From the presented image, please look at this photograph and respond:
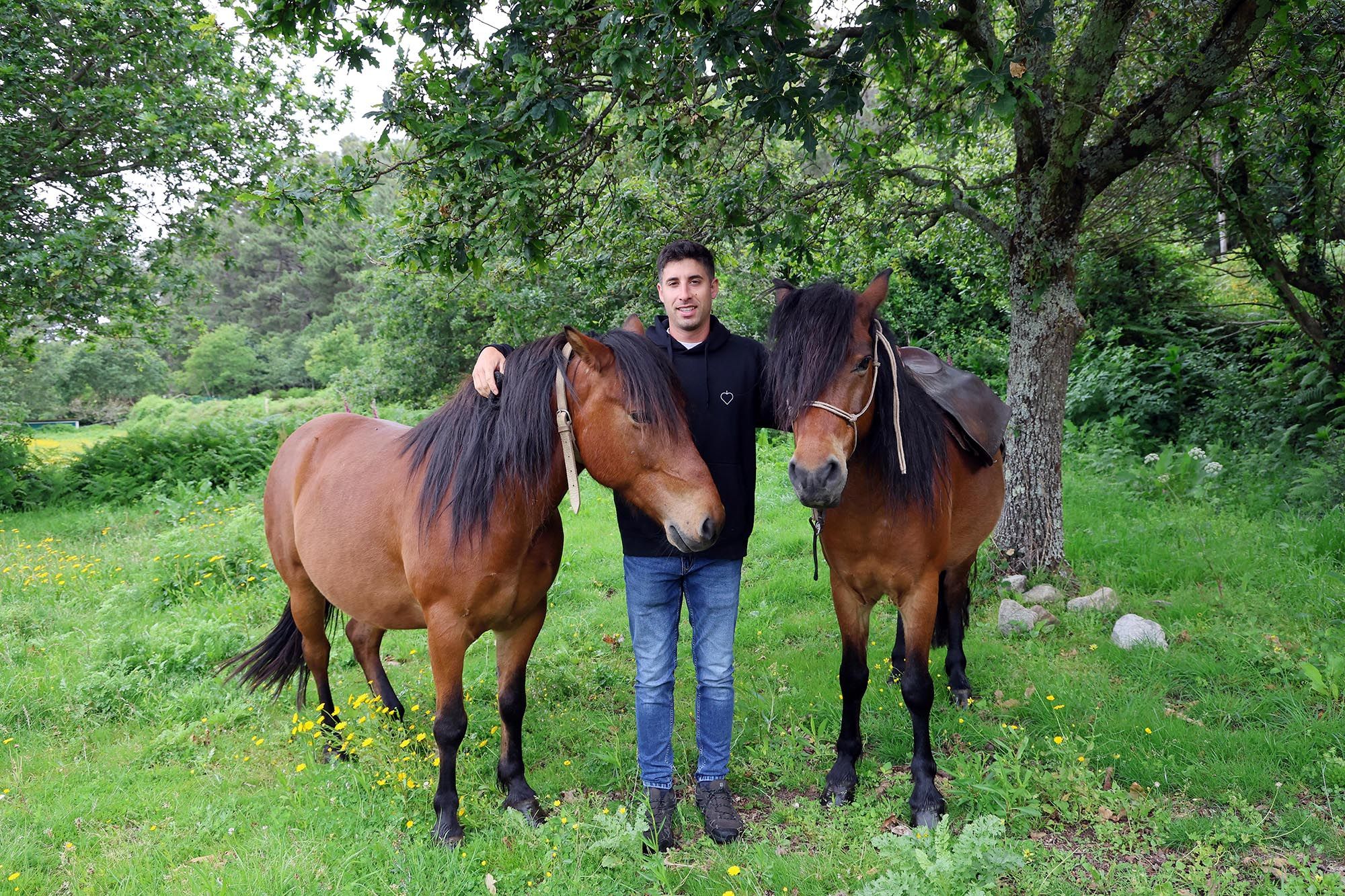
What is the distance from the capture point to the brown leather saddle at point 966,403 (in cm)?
378

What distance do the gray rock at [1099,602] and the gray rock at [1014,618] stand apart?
35cm

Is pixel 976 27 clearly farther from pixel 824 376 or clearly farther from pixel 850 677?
pixel 850 677

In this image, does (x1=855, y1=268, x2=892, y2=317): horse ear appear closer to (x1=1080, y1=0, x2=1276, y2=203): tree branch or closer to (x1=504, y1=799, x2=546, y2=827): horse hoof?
(x1=504, y1=799, x2=546, y2=827): horse hoof

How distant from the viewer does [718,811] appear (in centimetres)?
290

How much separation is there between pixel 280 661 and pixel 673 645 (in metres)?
2.64

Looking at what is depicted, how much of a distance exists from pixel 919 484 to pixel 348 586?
270 centimetres

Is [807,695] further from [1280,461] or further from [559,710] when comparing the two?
[1280,461]

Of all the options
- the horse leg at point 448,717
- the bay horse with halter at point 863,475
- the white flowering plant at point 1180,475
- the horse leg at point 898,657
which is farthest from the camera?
the white flowering plant at point 1180,475

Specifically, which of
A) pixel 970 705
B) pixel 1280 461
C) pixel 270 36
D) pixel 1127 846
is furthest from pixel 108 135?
pixel 1280 461

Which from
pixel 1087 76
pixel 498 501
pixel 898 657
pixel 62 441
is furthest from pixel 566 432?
pixel 62 441

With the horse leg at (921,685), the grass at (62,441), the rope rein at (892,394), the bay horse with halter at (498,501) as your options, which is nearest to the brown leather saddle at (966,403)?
the rope rein at (892,394)

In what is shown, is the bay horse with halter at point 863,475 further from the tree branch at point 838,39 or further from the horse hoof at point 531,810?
the tree branch at point 838,39

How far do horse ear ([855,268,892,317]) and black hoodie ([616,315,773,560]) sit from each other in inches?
18.4

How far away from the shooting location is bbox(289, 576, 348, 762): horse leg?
4008mm
